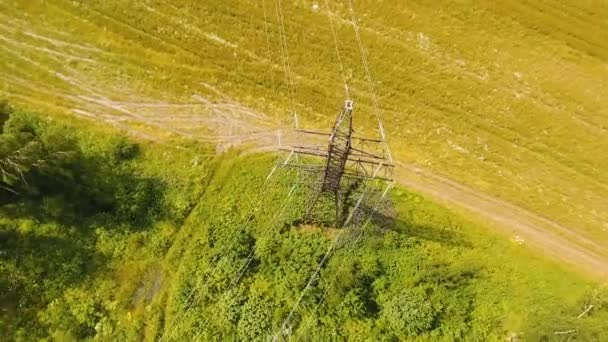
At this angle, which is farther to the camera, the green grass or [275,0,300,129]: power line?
[275,0,300,129]: power line

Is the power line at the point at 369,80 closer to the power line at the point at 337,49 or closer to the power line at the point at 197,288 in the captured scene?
the power line at the point at 337,49

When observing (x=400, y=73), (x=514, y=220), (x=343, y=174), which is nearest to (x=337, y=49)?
(x=400, y=73)

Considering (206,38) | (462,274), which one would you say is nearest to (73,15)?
(206,38)

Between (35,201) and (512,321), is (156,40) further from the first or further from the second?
(512,321)

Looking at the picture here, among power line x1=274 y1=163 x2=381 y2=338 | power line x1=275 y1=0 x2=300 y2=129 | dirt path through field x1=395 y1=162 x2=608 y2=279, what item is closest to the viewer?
power line x1=274 y1=163 x2=381 y2=338

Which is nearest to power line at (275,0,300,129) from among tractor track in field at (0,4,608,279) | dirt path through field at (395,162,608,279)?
tractor track in field at (0,4,608,279)

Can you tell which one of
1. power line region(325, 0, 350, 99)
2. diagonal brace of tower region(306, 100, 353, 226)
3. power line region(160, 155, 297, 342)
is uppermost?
power line region(325, 0, 350, 99)

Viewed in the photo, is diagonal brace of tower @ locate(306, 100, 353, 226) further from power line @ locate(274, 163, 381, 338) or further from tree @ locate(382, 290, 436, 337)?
tree @ locate(382, 290, 436, 337)
